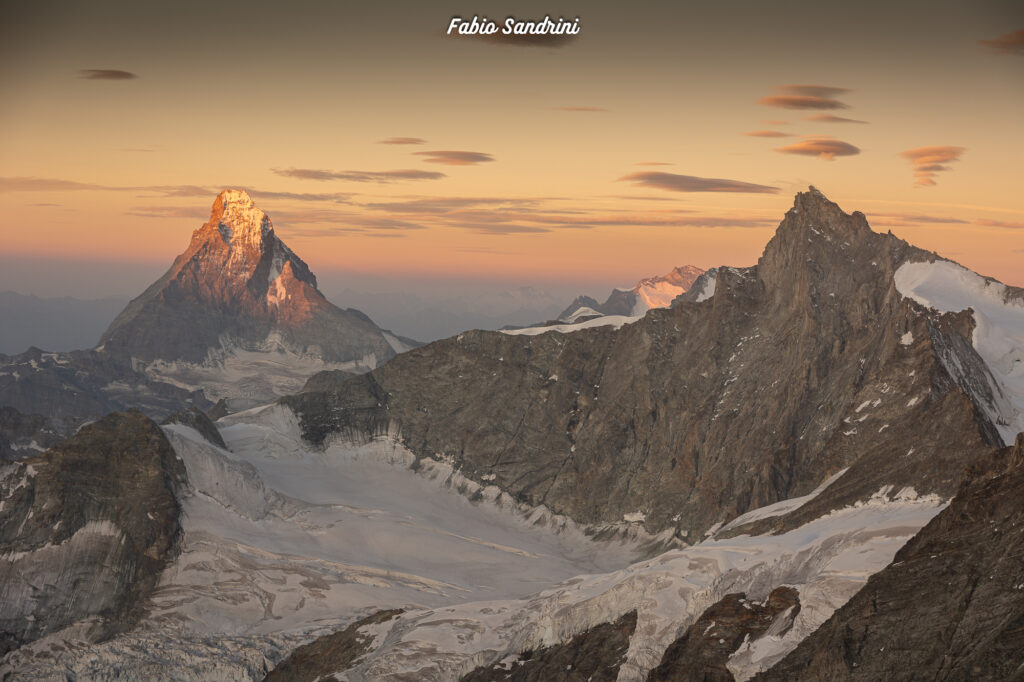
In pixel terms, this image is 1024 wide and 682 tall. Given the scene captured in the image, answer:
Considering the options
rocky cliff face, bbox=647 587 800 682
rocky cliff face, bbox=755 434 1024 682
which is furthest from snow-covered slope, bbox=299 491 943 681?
rocky cliff face, bbox=755 434 1024 682

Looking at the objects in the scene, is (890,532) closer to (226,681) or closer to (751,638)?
(751,638)

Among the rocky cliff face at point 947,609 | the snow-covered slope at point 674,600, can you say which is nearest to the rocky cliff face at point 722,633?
the snow-covered slope at point 674,600

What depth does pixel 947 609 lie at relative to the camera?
86500mm

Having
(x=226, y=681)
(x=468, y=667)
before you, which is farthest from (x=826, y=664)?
(x=226, y=681)

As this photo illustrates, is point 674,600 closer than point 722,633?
No

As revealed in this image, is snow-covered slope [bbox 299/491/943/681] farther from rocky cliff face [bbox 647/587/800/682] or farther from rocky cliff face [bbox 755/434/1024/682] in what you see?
rocky cliff face [bbox 755/434/1024/682]

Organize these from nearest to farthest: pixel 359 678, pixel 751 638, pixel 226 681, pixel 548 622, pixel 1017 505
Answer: pixel 1017 505
pixel 751 638
pixel 548 622
pixel 359 678
pixel 226 681

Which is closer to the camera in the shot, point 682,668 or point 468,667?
point 682,668

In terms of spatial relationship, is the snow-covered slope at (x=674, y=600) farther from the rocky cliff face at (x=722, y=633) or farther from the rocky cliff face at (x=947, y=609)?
the rocky cliff face at (x=947, y=609)

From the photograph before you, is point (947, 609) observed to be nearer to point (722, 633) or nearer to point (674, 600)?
point (722, 633)

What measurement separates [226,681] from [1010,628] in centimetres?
13346

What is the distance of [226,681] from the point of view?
605 ft

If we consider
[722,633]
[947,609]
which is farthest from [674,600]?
[947,609]

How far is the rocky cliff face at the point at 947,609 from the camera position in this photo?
265 ft
